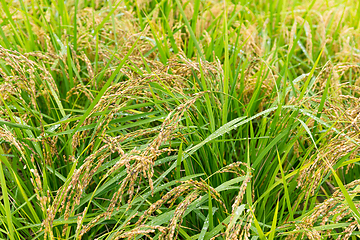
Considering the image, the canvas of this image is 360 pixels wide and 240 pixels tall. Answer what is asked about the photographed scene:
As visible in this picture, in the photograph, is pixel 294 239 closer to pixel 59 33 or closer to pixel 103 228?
pixel 103 228

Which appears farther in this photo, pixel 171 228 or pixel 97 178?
pixel 97 178

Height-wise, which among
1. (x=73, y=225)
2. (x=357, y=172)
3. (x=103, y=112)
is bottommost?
(x=357, y=172)


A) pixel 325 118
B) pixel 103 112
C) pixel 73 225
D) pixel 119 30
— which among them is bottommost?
pixel 73 225

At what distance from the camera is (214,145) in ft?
4.82

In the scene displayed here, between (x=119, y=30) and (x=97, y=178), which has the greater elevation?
(x=119, y=30)

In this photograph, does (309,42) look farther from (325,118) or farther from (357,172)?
(357,172)

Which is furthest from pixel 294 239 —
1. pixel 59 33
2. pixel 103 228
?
pixel 59 33

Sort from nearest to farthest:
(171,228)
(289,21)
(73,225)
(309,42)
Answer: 1. (171,228)
2. (73,225)
3. (309,42)
4. (289,21)

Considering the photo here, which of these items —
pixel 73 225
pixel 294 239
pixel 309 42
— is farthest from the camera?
pixel 309 42

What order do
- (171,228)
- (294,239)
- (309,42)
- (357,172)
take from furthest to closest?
(309,42) → (357,172) → (294,239) → (171,228)

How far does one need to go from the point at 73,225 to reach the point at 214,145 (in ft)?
2.42

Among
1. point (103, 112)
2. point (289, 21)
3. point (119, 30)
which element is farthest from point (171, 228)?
point (289, 21)

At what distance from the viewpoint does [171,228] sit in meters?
1.13

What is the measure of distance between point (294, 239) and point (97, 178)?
37.2 inches
